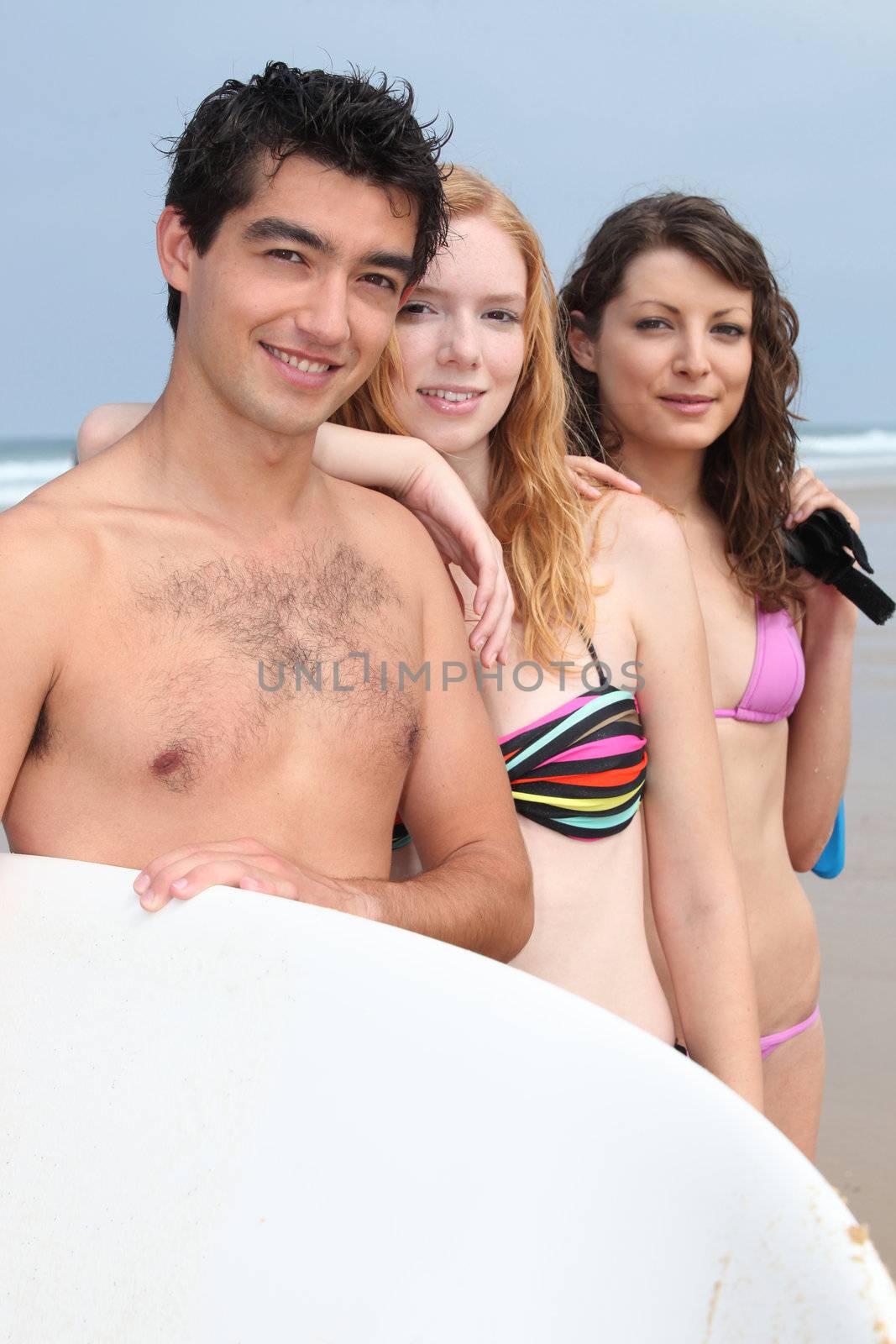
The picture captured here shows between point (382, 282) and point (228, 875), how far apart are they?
3.00 ft

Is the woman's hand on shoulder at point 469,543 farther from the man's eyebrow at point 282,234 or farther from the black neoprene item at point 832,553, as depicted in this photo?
the black neoprene item at point 832,553

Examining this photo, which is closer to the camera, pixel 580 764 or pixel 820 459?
pixel 580 764

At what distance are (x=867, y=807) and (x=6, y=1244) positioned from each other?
572 cm

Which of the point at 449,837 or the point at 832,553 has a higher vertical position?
the point at 832,553

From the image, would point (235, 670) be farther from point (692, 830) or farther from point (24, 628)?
point (692, 830)

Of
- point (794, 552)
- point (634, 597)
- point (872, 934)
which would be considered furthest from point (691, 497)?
point (872, 934)

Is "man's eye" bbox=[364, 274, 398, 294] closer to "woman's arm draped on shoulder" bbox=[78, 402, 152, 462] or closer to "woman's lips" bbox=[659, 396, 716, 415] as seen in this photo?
"woman's arm draped on shoulder" bbox=[78, 402, 152, 462]

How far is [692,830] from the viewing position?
98.0 inches

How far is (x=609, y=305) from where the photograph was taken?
3184 mm

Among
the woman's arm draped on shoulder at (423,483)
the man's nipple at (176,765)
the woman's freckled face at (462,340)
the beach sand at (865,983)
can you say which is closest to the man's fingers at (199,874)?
the man's nipple at (176,765)

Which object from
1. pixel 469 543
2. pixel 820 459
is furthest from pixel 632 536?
pixel 820 459

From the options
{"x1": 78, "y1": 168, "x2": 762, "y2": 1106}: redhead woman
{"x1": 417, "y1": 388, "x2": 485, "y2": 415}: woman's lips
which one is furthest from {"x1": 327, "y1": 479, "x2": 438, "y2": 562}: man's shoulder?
{"x1": 417, "y1": 388, "x2": 485, "y2": 415}: woman's lips

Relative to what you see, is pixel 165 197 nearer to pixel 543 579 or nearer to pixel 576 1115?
pixel 543 579

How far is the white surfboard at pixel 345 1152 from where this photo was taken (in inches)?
51.0
